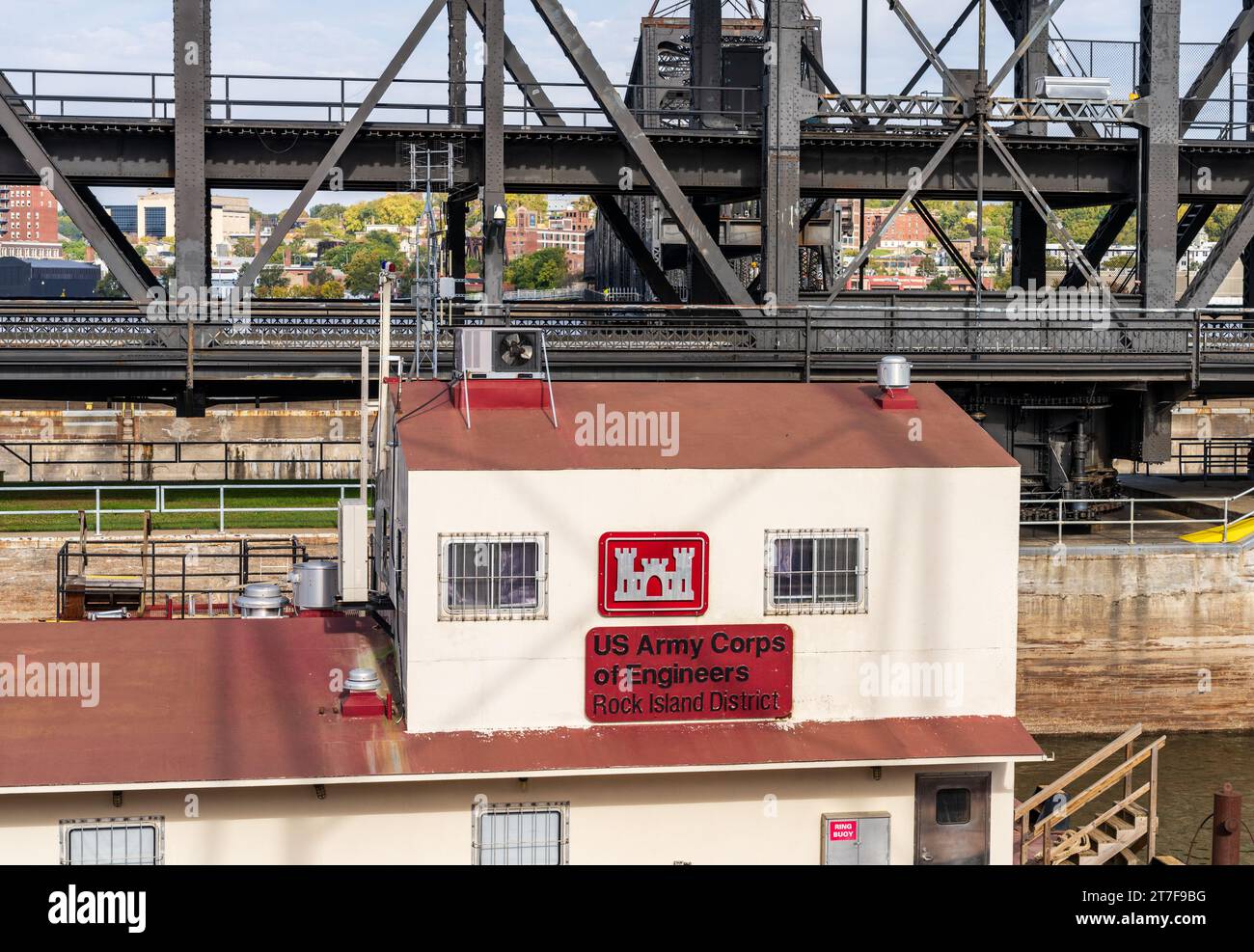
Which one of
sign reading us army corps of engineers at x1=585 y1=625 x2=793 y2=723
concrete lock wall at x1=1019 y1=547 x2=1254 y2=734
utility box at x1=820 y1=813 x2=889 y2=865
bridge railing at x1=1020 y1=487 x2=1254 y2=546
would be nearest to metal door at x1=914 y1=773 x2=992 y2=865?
utility box at x1=820 y1=813 x2=889 y2=865

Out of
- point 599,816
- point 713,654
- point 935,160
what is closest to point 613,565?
point 713,654

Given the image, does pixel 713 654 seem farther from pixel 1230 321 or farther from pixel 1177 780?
pixel 1230 321

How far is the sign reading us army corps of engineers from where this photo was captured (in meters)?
15.4

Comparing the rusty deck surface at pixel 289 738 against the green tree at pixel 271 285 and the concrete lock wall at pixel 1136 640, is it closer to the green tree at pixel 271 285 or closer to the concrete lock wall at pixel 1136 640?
the concrete lock wall at pixel 1136 640

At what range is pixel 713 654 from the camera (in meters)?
15.6

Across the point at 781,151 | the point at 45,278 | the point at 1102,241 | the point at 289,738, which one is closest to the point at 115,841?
the point at 289,738

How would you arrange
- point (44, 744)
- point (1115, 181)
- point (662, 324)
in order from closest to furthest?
point (44, 744), point (662, 324), point (1115, 181)

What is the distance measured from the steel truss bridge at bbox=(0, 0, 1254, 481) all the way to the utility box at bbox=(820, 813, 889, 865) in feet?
55.7

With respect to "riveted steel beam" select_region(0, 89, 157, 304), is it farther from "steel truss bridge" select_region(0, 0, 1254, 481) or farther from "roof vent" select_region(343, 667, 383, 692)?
"roof vent" select_region(343, 667, 383, 692)

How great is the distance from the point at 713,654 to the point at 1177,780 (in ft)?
53.9

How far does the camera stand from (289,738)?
1489 centimetres

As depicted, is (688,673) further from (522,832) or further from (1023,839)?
(1023,839)

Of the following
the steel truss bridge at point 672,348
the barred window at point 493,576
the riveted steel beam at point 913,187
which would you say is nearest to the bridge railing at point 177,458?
the steel truss bridge at point 672,348

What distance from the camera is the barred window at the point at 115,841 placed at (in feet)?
47.0
